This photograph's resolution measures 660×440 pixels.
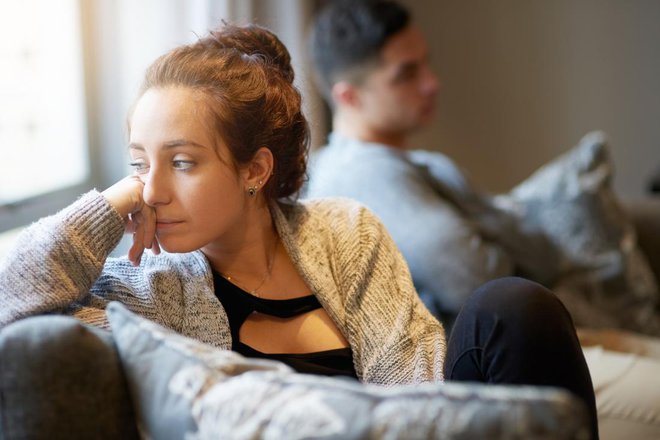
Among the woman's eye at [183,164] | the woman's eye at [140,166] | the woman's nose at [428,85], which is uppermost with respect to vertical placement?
the woman's eye at [183,164]

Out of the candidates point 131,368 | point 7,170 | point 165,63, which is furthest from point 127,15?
point 131,368

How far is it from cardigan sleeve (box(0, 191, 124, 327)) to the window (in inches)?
32.9

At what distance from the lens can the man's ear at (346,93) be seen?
230 centimetres

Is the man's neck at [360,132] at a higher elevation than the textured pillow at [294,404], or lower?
lower

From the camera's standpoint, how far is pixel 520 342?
3.68ft

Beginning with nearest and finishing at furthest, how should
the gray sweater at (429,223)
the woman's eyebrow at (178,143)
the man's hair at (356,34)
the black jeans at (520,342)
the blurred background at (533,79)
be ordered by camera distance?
the black jeans at (520,342) < the woman's eyebrow at (178,143) < the gray sweater at (429,223) < the man's hair at (356,34) < the blurred background at (533,79)

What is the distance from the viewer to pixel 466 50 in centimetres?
343

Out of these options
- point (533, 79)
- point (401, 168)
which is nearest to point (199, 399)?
point (401, 168)

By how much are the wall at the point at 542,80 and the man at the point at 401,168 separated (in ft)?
3.62

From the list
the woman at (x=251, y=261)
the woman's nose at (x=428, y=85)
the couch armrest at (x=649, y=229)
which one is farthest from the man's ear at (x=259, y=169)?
the couch armrest at (x=649, y=229)

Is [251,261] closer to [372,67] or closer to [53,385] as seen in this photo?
[53,385]

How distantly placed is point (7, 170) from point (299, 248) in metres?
0.92

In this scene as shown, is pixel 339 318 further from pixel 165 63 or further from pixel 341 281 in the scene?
pixel 165 63

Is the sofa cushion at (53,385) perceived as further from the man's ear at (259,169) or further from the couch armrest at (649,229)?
the couch armrest at (649,229)
